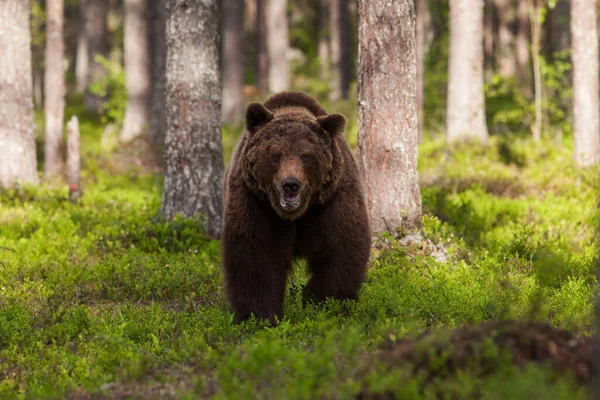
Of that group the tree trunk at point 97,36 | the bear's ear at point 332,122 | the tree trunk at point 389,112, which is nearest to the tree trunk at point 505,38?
the tree trunk at point 97,36

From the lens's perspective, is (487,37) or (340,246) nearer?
(340,246)

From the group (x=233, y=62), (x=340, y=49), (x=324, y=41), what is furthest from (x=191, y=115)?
(x=324, y=41)

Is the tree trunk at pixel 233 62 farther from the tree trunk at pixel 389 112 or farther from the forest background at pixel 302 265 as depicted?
the tree trunk at pixel 389 112

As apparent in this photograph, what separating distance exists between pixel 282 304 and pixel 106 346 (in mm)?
1552

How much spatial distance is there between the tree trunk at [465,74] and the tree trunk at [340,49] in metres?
9.86

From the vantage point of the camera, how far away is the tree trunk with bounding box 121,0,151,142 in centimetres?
1948

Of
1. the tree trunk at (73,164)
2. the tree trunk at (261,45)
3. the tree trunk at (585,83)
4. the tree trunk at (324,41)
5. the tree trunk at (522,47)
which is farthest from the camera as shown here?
the tree trunk at (324,41)

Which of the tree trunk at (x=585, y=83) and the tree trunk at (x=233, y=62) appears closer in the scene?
the tree trunk at (x=585, y=83)

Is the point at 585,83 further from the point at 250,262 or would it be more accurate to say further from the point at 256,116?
the point at 250,262

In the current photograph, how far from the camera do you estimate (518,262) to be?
7270 mm

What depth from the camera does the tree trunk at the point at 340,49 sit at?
26005mm

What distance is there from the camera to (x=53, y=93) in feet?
45.0

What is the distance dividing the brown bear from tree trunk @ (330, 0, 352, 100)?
20440 millimetres

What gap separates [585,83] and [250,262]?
31.3ft
